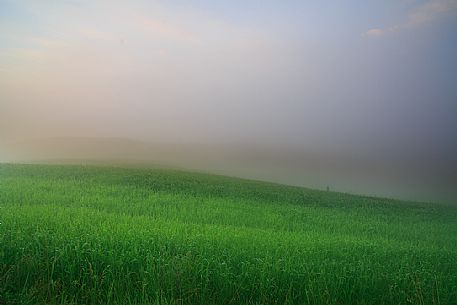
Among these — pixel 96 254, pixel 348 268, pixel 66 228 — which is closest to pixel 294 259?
pixel 348 268

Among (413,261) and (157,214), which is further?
(157,214)

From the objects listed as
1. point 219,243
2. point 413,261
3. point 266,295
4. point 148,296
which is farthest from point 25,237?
point 413,261

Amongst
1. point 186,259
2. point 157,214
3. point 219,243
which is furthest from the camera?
point 157,214

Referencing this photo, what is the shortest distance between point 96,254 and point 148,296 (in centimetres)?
166

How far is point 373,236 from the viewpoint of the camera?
668 inches

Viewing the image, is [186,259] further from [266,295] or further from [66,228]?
[66,228]

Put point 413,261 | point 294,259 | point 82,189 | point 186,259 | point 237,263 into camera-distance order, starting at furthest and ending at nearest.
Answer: point 82,189 < point 413,261 < point 294,259 < point 237,263 < point 186,259

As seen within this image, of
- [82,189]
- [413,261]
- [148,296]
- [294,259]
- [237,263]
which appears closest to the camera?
[148,296]

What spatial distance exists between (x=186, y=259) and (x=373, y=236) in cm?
1071

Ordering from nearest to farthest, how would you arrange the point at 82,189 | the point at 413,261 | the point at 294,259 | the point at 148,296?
the point at 148,296 → the point at 294,259 → the point at 413,261 → the point at 82,189

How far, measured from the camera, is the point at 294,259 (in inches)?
386

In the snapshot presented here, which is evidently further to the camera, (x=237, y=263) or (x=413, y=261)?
(x=413, y=261)

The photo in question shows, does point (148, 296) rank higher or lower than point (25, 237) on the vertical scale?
lower

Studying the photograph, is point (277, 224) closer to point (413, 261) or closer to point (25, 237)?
point (413, 261)
